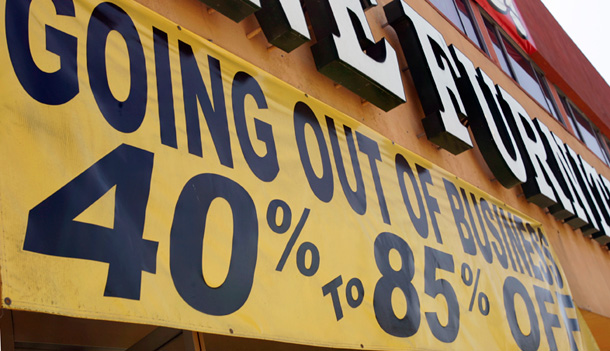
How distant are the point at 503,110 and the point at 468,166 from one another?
1.22 meters

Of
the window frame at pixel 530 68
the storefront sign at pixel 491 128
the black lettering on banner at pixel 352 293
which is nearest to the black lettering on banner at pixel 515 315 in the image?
the storefront sign at pixel 491 128

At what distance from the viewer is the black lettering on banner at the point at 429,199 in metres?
4.41

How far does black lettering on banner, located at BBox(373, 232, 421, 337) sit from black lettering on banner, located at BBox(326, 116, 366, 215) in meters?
0.23

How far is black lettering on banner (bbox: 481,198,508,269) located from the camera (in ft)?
17.0

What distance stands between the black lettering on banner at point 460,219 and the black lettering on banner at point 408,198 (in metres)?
0.48

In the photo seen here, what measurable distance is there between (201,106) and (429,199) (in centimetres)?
215

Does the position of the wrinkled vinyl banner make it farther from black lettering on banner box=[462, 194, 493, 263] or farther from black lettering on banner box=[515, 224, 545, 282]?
black lettering on banner box=[515, 224, 545, 282]

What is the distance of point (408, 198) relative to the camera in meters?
4.29

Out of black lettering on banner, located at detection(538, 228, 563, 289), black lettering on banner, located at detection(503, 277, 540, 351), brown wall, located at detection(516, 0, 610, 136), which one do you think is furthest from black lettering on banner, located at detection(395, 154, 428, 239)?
brown wall, located at detection(516, 0, 610, 136)

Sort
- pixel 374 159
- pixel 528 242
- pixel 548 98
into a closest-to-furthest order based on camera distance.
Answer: pixel 374 159, pixel 528 242, pixel 548 98

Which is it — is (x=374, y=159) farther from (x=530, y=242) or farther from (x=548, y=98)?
(x=548, y=98)

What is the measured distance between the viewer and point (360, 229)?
3.60 m

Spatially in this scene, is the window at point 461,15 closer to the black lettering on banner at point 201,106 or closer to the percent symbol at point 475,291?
the percent symbol at point 475,291

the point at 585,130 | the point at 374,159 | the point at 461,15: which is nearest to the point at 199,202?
the point at 374,159
